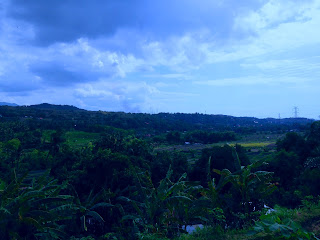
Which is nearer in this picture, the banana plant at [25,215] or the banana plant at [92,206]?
the banana plant at [25,215]

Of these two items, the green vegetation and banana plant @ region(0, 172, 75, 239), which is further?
banana plant @ region(0, 172, 75, 239)

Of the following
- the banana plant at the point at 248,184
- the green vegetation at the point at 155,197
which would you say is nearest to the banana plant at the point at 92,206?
the green vegetation at the point at 155,197

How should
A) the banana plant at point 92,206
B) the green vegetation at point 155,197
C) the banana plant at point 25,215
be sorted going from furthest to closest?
the banana plant at point 92,206
the banana plant at point 25,215
the green vegetation at point 155,197

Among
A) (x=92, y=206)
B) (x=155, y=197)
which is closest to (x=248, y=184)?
(x=155, y=197)

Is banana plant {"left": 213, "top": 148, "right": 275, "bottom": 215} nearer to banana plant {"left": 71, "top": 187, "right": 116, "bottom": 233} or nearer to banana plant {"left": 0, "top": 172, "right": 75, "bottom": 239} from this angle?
banana plant {"left": 0, "top": 172, "right": 75, "bottom": 239}

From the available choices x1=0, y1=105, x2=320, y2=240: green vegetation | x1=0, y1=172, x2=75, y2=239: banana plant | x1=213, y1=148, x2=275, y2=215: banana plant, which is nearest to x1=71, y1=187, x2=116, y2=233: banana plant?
x1=0, y1=105, x2=320, y2=240: green vegetation

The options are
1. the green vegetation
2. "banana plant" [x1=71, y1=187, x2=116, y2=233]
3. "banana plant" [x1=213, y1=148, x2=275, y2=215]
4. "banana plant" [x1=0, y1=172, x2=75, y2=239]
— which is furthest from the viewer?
"banana plant" [x1=71, y1=187, x2=116, y2=233]

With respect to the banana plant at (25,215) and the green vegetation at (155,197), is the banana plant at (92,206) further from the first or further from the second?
the banana plant at (25,215)

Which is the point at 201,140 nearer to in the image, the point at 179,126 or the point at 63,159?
the point at 179,126

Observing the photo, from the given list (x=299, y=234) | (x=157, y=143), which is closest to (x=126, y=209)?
(x=299, y=234)

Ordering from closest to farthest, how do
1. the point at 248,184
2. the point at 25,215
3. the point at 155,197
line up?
the point at 25,215 → the point at 248,184 → the point at 155,197

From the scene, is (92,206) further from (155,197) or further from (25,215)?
(25,215)

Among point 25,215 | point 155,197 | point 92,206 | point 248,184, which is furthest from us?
point 92,206

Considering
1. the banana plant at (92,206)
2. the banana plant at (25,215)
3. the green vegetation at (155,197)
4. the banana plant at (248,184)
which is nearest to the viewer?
the green vegetation at (155,197)
